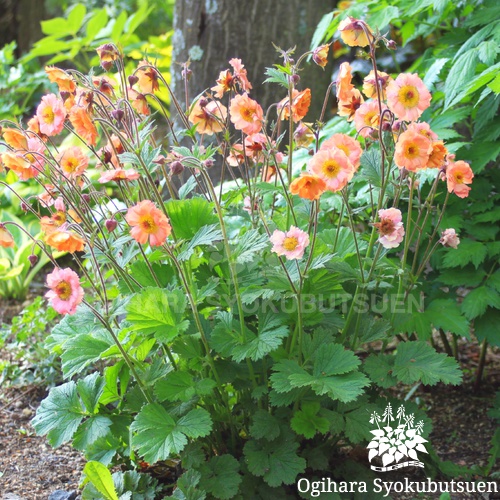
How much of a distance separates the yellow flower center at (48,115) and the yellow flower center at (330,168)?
71 cm

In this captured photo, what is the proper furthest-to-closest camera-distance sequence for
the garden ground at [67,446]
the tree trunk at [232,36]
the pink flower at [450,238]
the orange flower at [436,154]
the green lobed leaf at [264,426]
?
the tree trunk at [232,36] → the garden ground at [67,446] → the pink flower at [450,238] → the green lobed leaf at [264,426] → the orange flower at [436,154]

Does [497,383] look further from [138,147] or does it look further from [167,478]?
[138,147]

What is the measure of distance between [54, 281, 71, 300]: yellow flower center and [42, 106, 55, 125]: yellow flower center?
18.5 inches

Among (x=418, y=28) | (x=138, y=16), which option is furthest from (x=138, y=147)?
(x=138, y=16)

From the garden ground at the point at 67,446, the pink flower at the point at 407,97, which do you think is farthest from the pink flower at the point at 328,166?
the garden ground at the point at 67,446

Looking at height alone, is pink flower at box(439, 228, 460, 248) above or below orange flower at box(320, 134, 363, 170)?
below

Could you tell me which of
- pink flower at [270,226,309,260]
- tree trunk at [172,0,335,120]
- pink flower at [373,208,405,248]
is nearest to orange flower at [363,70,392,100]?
pink flower at [373,208,405,248]

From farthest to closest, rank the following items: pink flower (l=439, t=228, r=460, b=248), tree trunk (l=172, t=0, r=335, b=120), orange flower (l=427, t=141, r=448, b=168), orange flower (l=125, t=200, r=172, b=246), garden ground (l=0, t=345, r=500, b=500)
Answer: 1. tree trunk (l=172, t=0, r=335, b=120)
2. garden ground (l=0, t=345, r=500, b=500)
3. pink flower (l=439, t=228, r=460, b=248)
4. orange flower (l=427, t=141, r=448, b=168)
5. orange flower (l=125, t=200, r=172, b=246)

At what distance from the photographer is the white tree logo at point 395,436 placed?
1682 mm

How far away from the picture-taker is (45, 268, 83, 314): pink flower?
141 centimetres

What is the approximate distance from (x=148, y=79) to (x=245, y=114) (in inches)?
13.6

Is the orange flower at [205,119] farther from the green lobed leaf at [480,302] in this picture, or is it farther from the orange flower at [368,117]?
the green lobed leaf at [480,302]

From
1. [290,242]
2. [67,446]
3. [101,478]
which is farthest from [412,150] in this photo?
[67,446]

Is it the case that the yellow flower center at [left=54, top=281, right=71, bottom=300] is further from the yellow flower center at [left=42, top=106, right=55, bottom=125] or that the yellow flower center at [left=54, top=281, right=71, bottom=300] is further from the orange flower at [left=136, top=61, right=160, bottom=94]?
the orange flower at [left=136, top=61, right=160, bottom=94]
